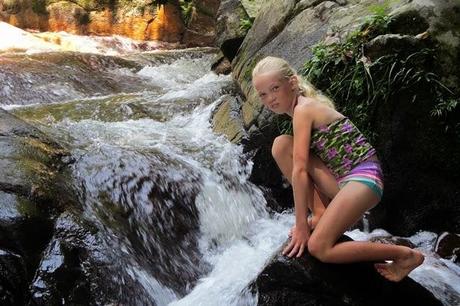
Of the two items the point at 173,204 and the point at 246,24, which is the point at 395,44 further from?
the point at 246,24

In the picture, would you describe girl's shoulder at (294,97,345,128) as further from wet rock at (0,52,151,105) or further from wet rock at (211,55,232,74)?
wet rock at (211,55,232,74)

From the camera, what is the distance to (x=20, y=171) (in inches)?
150

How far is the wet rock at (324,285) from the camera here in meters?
2.88

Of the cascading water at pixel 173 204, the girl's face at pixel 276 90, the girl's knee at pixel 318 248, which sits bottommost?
the cascading water at pixel 173 204

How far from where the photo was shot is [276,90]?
3.09 m

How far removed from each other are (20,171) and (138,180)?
1177 mm

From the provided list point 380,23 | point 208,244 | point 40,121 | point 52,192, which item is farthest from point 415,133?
point 40,121

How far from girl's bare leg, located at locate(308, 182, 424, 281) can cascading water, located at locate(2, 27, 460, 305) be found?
392 mm

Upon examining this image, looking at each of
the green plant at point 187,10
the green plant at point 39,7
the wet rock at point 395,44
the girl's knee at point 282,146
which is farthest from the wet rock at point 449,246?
the green plant at point 39,7

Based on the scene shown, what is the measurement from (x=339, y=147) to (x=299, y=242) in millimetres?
651

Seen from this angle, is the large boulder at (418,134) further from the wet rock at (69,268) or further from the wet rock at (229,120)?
the wet rock at (69,268)

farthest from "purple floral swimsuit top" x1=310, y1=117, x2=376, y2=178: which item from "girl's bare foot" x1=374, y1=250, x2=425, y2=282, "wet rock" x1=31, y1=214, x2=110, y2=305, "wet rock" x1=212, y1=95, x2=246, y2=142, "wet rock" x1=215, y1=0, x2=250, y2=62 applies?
"wet rock" x1=215, y1=0, x2=250, y2=62

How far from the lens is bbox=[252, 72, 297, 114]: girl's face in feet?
10.0

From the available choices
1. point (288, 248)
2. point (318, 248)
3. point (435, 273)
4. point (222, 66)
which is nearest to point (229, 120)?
point (435, 273)
